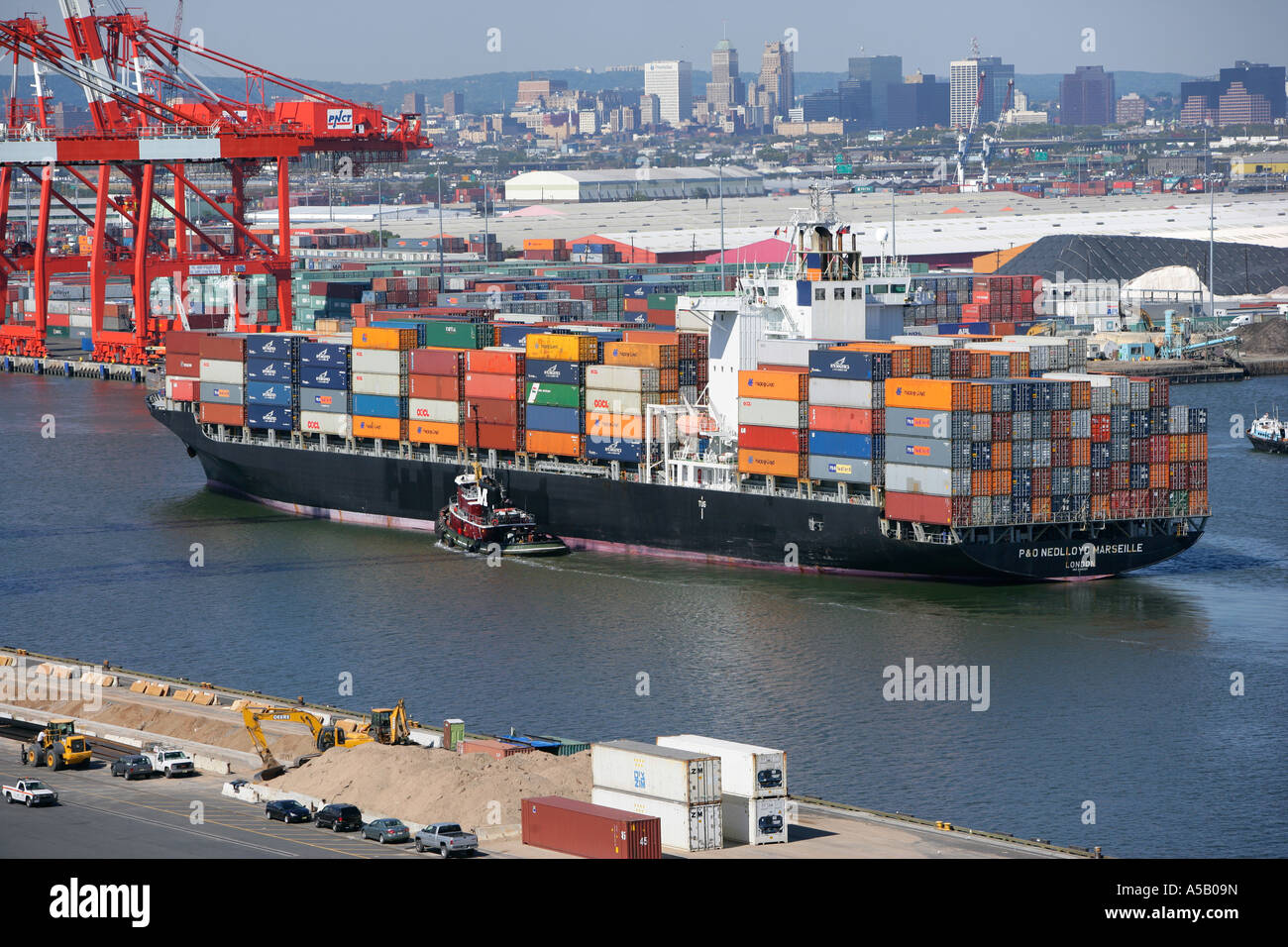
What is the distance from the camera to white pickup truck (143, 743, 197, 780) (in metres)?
37.6

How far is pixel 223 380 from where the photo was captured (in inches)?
3039

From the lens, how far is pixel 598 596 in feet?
187

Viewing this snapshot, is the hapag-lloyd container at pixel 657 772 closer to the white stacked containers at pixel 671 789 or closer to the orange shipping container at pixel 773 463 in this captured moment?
the white stacked containers at pixel 671 789

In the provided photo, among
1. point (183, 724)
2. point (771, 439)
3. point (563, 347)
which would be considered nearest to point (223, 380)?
point (563, 347)

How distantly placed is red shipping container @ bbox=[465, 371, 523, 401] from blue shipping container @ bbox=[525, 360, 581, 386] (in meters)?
0.66

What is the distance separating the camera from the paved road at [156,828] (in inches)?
1254

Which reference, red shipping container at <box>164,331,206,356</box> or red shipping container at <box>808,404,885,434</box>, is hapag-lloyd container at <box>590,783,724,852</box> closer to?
red shipping container at <box>808,404,885,434</box>

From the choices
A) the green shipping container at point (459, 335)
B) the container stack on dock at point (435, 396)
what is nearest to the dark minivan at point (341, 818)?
the container stack on dock at point (435, 396)

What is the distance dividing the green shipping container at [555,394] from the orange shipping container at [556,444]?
3.19 feet

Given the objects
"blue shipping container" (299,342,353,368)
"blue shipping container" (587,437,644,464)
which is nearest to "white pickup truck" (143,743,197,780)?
"blue shipping container" (587,437,644,464)

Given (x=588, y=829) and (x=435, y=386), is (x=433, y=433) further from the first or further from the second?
(x=588, y=829)

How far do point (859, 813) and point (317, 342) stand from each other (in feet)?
137
